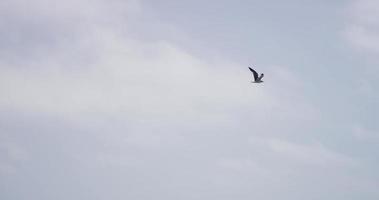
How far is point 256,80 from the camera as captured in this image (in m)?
82.7
